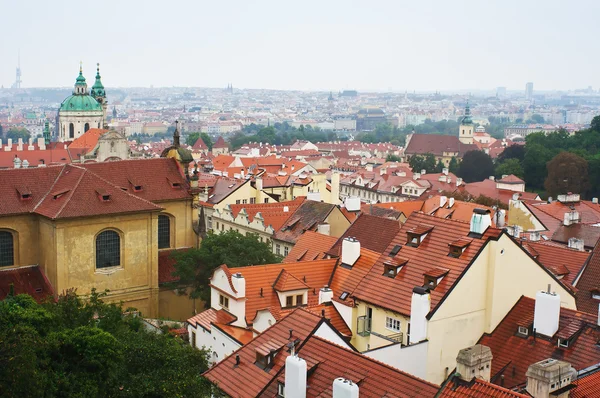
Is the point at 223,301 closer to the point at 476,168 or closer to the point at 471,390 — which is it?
the point at 471,390

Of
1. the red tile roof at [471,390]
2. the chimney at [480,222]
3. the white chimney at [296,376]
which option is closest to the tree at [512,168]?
the chimney at [480,222]

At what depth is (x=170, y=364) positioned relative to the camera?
22.5 m

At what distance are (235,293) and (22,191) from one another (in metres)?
16.6

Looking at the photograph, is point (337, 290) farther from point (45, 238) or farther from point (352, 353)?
point (45, 238)

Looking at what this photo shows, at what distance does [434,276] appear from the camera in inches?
1101

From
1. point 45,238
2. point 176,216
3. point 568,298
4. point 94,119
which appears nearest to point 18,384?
point 568,298

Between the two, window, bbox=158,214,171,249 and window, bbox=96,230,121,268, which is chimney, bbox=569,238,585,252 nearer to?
window, bbox=158,214,171,249

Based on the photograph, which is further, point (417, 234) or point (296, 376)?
point (417, 234)

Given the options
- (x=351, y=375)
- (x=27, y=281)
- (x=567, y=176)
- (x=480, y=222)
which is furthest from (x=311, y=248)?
(x=567, y=176)

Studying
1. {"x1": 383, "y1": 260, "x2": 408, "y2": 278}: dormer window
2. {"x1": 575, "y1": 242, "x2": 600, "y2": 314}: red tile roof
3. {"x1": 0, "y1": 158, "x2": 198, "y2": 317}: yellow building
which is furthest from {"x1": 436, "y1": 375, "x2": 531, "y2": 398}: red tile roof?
{"x1": 0, "y1": 158, "x2": 198, "y2": 317}: yellow building

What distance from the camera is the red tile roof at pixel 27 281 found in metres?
41.1

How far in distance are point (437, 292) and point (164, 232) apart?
25.2m

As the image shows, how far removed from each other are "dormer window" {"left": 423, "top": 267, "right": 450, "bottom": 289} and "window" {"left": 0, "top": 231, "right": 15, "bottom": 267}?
24.0m

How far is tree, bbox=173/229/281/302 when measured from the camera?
4388cm
